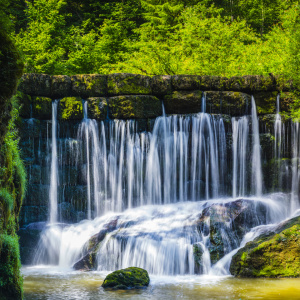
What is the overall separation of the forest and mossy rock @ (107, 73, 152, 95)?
530 centimetres

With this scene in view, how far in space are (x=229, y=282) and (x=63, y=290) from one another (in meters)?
3.99

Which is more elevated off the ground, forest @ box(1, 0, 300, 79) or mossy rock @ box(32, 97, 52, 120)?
forest @ box(1, 0, 300, 79)

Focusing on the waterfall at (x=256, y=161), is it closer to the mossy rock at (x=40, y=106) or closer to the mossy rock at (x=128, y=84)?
the mossy rock at (x=128, y=84)

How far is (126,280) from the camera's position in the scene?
9891 millimetres

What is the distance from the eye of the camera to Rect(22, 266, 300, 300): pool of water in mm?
9047

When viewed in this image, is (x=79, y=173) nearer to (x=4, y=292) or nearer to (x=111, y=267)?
(x=111, y=267)

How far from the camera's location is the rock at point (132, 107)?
16.8 metres

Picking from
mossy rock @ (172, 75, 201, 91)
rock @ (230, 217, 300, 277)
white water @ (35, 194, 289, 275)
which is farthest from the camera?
mossy rock @ (172, 75, 201, 91)

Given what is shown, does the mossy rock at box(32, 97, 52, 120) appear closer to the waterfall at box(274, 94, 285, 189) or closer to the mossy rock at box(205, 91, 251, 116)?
the mossy rock at box(205, 91, 251, 116)

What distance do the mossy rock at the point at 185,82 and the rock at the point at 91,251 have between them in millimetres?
6373

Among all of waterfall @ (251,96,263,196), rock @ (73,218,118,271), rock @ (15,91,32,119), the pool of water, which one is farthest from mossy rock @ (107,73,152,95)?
the pool of water

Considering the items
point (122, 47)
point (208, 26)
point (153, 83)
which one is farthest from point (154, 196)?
point (122, 47)

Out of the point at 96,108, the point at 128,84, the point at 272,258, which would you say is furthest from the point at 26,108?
the point at 272,258

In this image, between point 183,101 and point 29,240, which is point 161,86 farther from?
point 29,240
